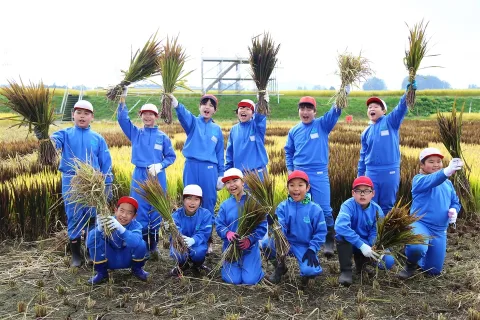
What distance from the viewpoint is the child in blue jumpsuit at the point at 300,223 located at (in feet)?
11.7

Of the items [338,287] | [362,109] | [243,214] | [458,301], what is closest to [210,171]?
[243,214]

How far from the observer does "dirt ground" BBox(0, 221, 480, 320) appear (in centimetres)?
304

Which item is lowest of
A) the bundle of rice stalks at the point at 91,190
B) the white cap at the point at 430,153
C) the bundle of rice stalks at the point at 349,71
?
the bundle of rice stalks at the point at 91,190

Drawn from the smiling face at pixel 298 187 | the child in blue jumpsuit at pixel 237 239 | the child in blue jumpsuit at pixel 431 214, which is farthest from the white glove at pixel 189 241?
the child in blue jumpsuit at pixel 431 214

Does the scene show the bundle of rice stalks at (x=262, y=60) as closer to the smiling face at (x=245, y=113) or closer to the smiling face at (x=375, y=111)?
the smiling face at (x=245, y=113)

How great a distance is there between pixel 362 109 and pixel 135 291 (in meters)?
31.0

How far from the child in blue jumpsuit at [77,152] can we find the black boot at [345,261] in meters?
2.24

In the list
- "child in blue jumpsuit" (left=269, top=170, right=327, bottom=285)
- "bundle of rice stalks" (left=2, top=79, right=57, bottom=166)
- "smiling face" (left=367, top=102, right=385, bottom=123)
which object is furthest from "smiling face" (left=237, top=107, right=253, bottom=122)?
"bundle of rice stalks" (left=2, top=79, right=57, bottom=166)

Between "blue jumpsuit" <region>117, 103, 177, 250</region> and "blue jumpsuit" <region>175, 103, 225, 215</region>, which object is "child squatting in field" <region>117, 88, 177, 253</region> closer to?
"blue jumpsuit" <region>117, 103, 177, 250</region>

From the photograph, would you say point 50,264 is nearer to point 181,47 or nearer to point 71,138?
point 71,138

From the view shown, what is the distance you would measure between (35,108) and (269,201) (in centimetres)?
248

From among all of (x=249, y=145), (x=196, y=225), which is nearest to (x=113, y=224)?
(x=196, y=225)

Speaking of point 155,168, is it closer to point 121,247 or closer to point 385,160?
point 121,247

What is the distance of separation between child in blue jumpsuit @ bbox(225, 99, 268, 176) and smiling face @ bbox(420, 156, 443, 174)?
1.62 meters
